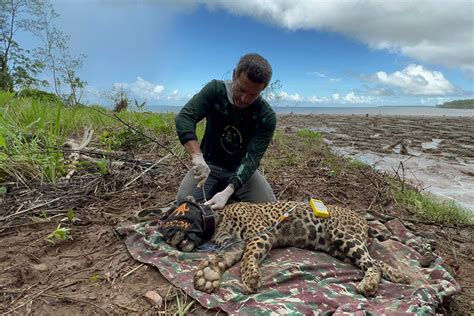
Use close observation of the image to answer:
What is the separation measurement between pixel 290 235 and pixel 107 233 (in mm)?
1923

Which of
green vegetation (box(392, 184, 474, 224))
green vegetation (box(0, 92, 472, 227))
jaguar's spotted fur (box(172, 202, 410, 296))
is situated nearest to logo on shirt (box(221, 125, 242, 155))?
jaguar's spotted fur (box(172, 202, 410, 296))

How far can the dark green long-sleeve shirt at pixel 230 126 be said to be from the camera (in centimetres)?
425

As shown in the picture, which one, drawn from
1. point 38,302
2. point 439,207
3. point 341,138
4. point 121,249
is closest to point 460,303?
point 439,207

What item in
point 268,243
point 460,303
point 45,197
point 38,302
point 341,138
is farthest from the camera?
point 341,138

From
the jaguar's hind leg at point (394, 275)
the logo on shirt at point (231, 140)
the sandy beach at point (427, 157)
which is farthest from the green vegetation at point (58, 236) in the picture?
the sandy beach at point (427, 157)

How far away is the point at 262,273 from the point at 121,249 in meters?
1.39

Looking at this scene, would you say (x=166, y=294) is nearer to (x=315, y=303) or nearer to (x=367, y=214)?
(x=315, y=303)

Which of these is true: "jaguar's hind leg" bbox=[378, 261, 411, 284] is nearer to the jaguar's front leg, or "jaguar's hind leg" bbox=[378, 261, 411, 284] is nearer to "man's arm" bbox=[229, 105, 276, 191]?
the jaguar's front leg

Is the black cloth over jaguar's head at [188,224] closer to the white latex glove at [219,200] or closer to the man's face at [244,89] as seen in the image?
the white latex glove at [219,200]

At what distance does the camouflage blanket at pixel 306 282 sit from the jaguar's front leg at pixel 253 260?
0.21ft

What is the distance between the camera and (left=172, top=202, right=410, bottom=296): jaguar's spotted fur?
3.27m

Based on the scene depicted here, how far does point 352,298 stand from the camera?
291cm

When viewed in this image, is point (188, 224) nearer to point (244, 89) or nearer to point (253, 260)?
point (253, 260)

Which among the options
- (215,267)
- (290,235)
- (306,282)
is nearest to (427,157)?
(290,235)
